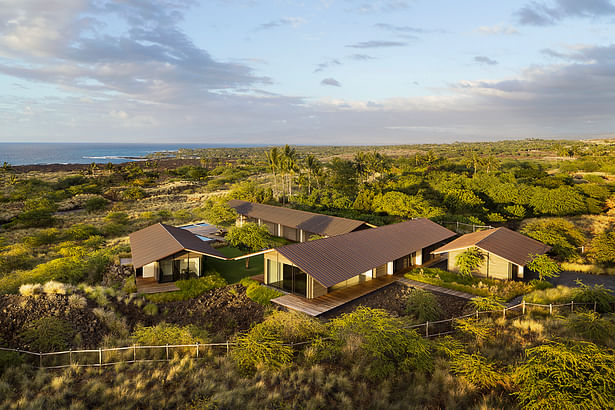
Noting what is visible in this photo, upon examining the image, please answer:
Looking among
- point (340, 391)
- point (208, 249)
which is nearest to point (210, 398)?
point (340, 391)

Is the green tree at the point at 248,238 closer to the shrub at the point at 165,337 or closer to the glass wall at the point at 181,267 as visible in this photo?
the glass wall at the point at 181,267

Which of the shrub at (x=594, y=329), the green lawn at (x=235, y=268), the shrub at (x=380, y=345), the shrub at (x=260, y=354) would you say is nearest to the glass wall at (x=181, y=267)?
the green lawn at (x=235, y=268)

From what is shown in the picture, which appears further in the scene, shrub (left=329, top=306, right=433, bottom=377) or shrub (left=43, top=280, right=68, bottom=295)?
shrub (left=43, top=280, right=68, bottom=295)

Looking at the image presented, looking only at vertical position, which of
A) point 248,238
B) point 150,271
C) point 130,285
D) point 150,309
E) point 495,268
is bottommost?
point 150,309

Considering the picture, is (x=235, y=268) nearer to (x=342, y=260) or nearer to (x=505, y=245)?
(x=342, y=260)

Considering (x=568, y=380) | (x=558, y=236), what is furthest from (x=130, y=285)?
(x=558, y=236)

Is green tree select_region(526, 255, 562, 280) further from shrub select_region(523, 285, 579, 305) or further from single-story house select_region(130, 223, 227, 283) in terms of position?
single-story house select_region(130, 223, 227, 283)

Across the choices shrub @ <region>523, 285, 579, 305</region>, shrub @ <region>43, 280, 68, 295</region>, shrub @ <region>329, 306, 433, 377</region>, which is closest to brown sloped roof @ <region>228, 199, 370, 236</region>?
shrub @ <region>523, 285, 579, 305</region>
